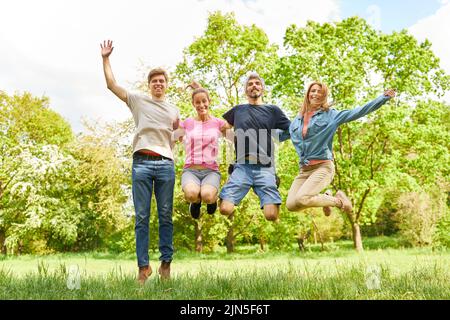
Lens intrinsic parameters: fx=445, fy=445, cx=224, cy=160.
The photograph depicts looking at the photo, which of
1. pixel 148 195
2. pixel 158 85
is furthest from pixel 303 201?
pixel 158 85

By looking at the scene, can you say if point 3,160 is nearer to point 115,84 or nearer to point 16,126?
point 16,126

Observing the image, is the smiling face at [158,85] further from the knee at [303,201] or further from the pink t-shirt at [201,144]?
the knee at [303,201]

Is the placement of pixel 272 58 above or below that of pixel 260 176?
above

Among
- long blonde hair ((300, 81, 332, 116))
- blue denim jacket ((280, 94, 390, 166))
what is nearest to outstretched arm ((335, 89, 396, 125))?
blue denim jacket ((280, 94, 390, 166))

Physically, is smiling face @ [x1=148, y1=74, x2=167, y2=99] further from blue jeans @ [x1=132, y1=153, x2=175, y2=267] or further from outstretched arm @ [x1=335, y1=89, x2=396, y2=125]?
outstretched arm @ [x1=335, y1=89, x2=396, y2=125]

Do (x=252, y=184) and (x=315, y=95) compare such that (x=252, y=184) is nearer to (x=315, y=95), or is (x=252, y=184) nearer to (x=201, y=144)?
(x=201, y=144)

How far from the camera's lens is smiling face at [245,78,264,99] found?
19.7 ft

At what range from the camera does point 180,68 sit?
18.8 meters

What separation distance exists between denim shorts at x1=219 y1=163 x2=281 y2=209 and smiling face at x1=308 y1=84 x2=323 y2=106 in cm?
110

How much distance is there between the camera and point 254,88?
6.05 m

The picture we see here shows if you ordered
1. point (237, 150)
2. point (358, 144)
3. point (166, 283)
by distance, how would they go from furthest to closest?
point (358, 144), point (237, 150), point (166, 283)

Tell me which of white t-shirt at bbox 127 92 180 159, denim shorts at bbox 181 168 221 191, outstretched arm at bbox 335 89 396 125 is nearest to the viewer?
outstretched arm at bbox 335 89 396 125
